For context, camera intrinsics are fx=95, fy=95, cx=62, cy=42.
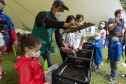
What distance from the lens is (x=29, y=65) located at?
908 mm

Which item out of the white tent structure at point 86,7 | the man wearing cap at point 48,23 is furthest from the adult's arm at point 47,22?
the white tent structure at point 86,7

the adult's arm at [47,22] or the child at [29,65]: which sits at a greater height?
the adult's arm at [47,22]

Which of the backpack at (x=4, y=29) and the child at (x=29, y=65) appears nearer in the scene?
the child at (x=29, y=65)

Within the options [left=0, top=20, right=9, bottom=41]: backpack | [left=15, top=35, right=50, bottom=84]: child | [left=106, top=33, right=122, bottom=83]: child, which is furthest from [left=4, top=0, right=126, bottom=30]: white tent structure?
[left=15, top=35, right=50, bottom=84]: child

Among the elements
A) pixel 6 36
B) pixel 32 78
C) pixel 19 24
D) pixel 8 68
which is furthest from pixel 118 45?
pixel 19 24

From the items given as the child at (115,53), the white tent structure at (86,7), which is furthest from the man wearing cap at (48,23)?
the white tent structure at (86,7)

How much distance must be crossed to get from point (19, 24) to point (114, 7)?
4980 millimetres

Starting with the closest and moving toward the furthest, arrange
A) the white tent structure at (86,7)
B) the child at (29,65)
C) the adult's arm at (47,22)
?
the child at (29,65) < the adult's arm at (47,22) < the white tent structure at (86,7)

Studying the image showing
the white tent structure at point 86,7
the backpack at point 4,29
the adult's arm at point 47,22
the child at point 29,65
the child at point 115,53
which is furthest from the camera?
the white tent structure at point 86,7

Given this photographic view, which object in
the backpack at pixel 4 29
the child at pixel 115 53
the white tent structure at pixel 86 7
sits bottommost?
the child at pixel 115 53

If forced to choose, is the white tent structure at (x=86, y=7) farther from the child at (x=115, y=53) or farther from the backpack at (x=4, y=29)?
the backpack at (x=4, y=29)

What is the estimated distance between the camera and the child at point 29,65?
867 millimetres

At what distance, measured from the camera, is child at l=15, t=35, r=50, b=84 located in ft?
2.85

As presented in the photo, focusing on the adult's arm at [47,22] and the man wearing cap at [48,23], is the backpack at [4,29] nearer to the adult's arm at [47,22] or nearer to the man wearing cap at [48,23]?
the man wearing cap at [48,23]
